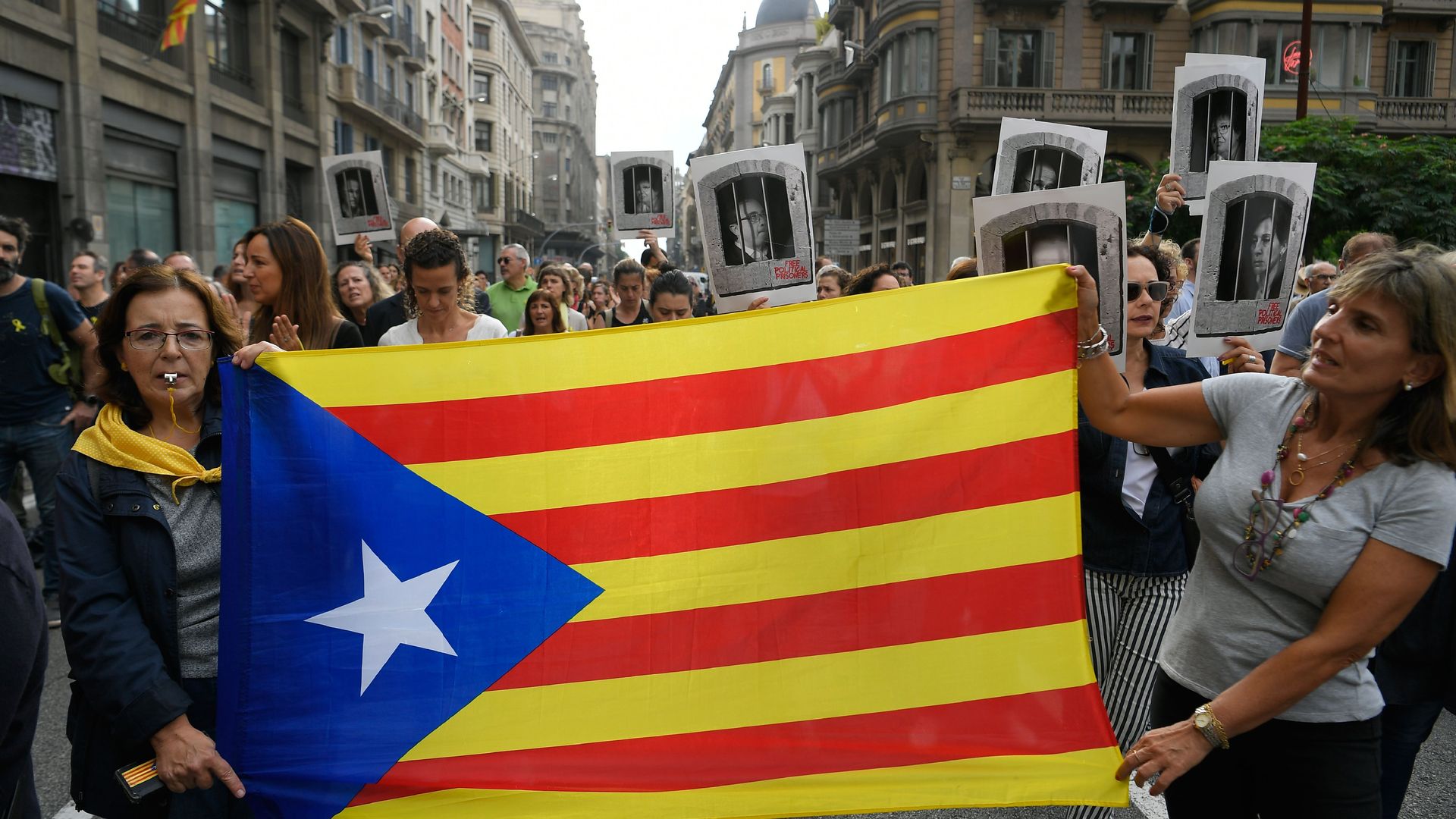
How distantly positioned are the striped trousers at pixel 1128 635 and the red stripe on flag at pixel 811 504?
834mm

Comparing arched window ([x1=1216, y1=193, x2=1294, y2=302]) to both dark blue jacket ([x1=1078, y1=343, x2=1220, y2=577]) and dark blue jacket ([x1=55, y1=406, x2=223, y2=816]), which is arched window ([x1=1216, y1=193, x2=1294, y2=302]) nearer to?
dark blue jacket ([x1=1078, y1=343, x2=1220, y2=577])

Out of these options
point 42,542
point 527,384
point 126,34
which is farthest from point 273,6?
point 527,384

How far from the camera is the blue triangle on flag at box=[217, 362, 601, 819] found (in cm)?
248

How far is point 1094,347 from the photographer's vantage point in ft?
8.93

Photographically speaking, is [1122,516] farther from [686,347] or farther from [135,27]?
[135,27]

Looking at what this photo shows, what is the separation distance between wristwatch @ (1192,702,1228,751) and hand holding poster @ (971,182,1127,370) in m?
Result: 1.02

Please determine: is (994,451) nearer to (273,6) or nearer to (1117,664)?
(1117,664)

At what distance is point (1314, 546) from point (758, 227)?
2708 millimetres

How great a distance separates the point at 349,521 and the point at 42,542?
17.0 feet

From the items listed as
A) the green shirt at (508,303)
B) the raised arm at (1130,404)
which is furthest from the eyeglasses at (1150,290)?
the green shirt at (508,303)

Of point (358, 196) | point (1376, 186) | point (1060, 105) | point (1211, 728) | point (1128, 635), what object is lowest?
point (1128, 635)

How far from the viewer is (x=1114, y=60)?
33.3m

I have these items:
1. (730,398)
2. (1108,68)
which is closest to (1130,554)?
(730,398)

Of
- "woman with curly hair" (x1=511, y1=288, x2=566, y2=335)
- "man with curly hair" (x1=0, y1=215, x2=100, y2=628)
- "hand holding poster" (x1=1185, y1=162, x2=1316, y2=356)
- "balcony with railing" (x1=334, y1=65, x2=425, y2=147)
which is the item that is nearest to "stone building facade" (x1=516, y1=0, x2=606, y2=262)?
"balcony with railing" (x1=334, y1=65, x2=425, y2=147)
